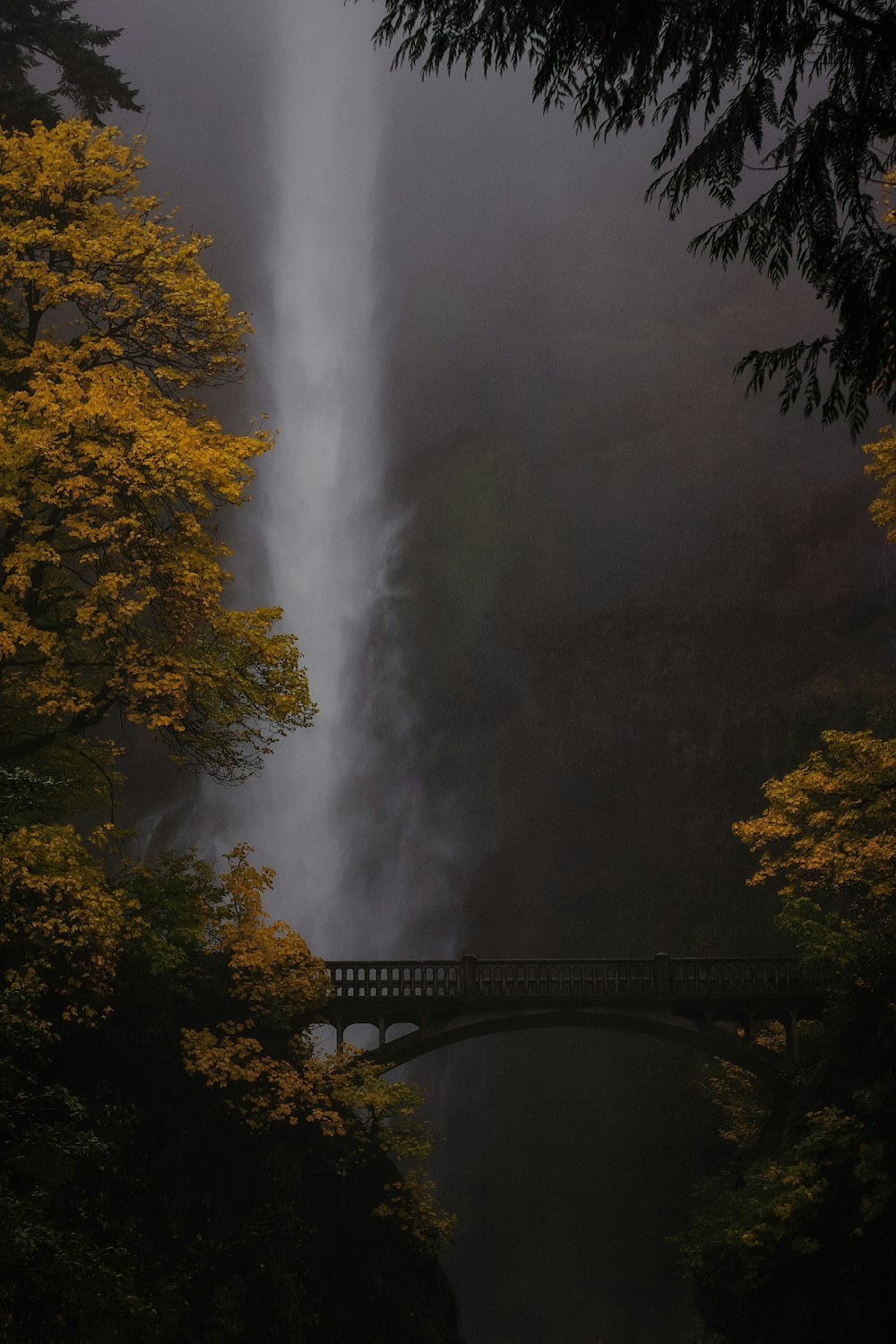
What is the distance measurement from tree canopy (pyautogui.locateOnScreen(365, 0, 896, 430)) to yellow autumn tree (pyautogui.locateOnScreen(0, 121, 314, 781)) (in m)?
9.12

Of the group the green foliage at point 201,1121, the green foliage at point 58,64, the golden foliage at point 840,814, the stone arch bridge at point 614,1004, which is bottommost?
the green foliage at point 201,1121

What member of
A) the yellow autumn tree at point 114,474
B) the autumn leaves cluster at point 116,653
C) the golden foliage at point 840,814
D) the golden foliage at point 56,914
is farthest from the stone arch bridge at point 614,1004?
the golden foliage at point 56,914

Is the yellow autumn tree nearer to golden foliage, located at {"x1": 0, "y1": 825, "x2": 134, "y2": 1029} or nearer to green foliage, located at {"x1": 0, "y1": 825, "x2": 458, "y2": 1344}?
golden foliage, located at {"x1": 0, "y1": 825, "x2": 134, "y2": 1029}

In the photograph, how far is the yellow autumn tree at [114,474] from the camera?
15422mm

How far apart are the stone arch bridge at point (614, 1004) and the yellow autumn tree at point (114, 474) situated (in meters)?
12.8

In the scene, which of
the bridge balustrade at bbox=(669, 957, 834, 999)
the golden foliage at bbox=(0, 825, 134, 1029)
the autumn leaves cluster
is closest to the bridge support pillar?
the bridge balustrade at bbox=(669, 957, 834, 999)

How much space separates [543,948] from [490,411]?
92.3 ft

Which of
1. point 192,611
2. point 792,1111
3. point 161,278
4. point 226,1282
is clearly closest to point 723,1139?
point 792,1111

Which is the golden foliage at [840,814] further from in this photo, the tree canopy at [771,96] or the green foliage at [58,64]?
the green foliage at [58,64]

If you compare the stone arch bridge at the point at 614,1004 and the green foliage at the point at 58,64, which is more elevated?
the green foliage at the point at 58,64

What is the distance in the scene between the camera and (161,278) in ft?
56.4

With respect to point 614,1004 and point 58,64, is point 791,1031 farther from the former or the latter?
point 58,64

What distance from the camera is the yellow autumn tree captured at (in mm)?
15422

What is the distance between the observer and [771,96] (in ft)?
22.5
